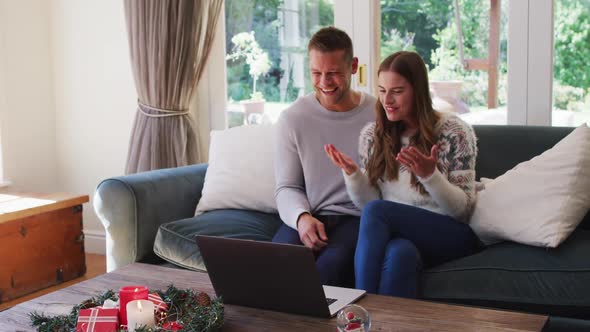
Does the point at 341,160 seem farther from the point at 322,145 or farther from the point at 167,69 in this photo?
the point at 167,69

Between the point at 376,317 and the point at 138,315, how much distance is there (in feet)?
1.70

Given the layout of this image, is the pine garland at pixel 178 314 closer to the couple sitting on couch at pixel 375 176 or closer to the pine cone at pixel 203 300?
the pine cone at pixel 203 300

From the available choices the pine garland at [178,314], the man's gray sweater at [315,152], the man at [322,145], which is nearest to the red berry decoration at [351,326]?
the pine garland at [178,314]

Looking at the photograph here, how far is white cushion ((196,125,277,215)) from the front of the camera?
9.68ft

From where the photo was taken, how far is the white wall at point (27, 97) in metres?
4.06

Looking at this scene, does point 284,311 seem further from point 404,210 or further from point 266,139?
point 266,139

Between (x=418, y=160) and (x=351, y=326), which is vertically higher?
(x=418, y=160)

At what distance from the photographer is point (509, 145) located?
2.78 metres

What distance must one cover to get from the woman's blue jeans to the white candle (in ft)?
2.67

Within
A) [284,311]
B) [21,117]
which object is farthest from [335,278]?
[21,117]

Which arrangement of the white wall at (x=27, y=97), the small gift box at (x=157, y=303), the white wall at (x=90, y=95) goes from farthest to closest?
the white wall at (x=90, y=95) → the white wall at (x=27, y=97) → the small gift box at (x=157, y=303)

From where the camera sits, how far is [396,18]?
3.45 meters

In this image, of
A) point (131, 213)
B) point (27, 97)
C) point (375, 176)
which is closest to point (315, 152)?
point (375, 176)

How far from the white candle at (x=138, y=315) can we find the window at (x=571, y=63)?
2187 millimetres
